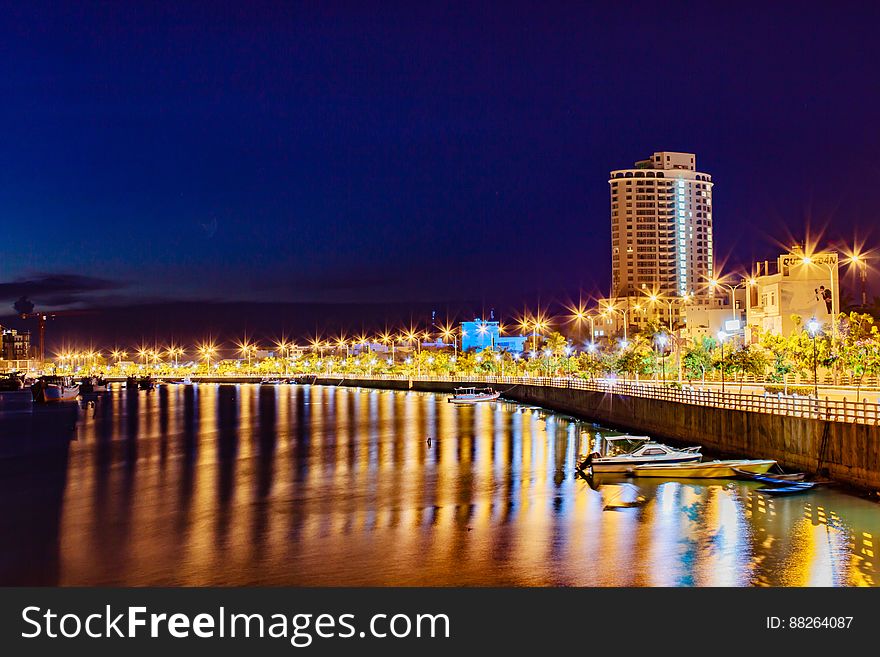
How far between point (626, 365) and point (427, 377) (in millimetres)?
75723

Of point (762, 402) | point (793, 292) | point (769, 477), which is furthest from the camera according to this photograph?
point (793, 292)

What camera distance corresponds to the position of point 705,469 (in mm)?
38875

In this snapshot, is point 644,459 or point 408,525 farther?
point 644,459

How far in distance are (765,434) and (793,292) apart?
5016 cm

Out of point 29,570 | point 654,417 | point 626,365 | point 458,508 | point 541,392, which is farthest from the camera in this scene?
point 541,392

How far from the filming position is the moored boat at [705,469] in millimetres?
37953

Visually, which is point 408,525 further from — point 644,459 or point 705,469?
point 705,469

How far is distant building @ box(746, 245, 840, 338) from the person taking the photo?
85000 millimetres

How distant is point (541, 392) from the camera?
10531 cm

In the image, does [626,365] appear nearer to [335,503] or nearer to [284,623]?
[335,503]

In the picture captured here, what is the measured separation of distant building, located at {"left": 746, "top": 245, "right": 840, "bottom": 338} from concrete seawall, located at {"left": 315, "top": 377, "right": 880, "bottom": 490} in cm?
2471

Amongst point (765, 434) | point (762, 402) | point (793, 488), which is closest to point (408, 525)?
point (793, 488)

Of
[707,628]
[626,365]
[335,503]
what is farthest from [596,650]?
[626,365]

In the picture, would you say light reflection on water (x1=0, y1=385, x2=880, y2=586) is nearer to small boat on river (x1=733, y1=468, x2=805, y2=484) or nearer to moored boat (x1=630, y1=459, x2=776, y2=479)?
small boat on river (x1=733, y1=468, x2=805, y2=484)
